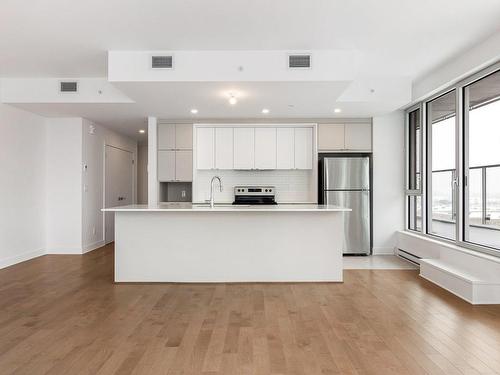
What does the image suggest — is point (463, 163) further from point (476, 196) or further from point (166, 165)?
point (166, 165)

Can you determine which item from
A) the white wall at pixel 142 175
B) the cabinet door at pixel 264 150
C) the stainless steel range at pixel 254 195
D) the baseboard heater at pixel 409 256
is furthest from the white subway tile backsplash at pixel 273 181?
the white wall at pixel 142 175

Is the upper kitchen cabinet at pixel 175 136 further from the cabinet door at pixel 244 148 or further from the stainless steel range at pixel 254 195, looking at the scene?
the stainless steel range at pixel 254 195

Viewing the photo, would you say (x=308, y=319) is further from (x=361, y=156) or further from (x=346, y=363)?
(x=361, y=156)

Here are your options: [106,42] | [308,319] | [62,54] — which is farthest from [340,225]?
[62,54]

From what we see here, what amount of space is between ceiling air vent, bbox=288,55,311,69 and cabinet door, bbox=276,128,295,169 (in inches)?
100

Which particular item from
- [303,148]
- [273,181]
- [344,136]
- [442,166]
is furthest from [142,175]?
[442,166]

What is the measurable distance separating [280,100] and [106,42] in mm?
2350

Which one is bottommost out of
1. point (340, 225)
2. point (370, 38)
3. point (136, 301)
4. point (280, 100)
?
point (136, 301)

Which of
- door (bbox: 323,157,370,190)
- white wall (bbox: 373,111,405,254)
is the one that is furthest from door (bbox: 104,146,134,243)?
white wall (bbox: 373,111,405,254)

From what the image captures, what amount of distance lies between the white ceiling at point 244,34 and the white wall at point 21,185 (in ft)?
3.37

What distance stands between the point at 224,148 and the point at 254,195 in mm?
1044

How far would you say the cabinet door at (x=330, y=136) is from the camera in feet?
21.3

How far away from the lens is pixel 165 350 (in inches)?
102

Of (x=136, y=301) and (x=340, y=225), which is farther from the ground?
(x=340, y=225)
